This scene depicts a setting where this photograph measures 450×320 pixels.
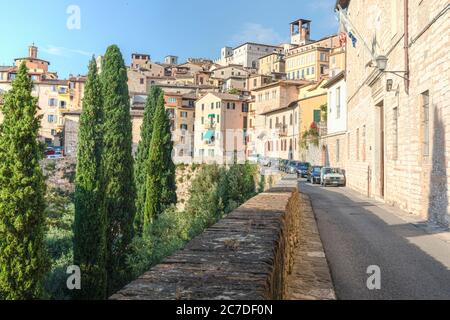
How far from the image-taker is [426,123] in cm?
1344

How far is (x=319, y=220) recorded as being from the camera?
42.7 feet

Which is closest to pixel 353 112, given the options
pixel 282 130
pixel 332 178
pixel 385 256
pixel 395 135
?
pixel 332 178

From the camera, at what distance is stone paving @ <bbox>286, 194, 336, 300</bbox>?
5473 mm

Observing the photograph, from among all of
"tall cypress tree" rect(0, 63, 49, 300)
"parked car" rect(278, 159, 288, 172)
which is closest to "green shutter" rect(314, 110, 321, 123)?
"parked car" rect(278, 159, 288, 172)

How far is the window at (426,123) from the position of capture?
43.3 feet

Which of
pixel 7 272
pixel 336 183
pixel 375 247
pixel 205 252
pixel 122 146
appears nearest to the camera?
pixel 205 252

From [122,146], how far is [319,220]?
13.4 metres

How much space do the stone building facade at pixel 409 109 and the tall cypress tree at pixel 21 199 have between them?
1086 cm

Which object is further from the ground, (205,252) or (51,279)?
(205,252)

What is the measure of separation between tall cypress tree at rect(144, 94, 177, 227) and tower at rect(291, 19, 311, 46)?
10026 cm

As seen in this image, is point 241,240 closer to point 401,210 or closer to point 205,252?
point 205,252

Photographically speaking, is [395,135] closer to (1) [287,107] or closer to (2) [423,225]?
(2) [423,225]
